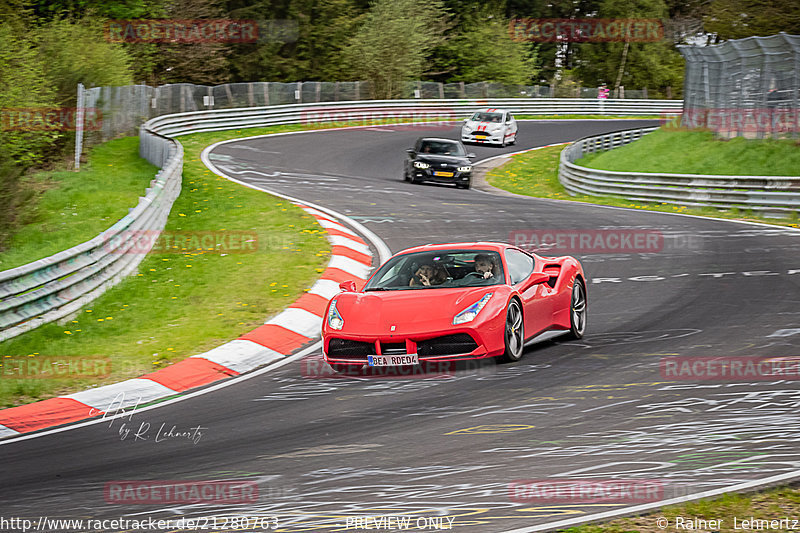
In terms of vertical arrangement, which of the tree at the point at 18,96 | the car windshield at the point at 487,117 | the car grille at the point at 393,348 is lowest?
the car grille at the point at 393,348

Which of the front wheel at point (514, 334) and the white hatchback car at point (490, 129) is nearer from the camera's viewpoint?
the front wheel at point (514, 334)

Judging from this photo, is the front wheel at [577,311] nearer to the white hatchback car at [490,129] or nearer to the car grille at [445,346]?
the car grille at [445,346]

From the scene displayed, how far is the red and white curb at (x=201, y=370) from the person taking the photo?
8.22 meters

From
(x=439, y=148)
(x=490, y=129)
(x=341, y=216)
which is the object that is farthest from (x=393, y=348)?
(x=490, y=129)

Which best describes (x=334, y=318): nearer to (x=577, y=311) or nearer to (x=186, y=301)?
(x=577, y=311)

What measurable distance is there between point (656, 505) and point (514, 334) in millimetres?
3997

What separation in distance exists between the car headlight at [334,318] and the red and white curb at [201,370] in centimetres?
102

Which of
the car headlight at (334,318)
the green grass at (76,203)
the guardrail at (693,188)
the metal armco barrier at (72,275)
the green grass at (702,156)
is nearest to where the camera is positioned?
the car headlight at (334,318)

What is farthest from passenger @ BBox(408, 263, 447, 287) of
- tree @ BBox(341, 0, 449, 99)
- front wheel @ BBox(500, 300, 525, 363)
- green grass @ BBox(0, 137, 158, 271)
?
tree @ BBox(341, 0, 449, 99)

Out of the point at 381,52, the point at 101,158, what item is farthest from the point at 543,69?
the point at 101,158

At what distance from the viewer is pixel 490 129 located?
4053cm

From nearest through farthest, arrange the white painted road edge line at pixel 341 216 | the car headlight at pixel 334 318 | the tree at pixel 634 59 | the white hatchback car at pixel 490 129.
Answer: the car headlight at pixel 334 318 → the white painted road edge line at pixel 341 216 → the white hatchback car at pixel 490 129 → the tree at pixel 634 59

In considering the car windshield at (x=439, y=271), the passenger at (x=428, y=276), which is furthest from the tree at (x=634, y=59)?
the passenger at (x=428, y=276)

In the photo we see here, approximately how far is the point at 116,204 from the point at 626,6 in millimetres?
69672
